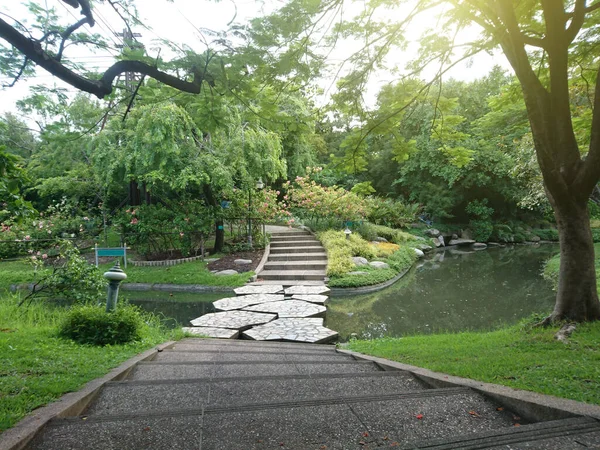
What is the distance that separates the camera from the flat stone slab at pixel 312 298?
812 centimetres

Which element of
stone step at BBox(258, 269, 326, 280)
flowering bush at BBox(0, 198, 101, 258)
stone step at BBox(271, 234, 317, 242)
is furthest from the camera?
stone step at BBox(271, 234, 317, 242)

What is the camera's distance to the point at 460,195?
69.8 ft

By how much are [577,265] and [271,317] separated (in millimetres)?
4708

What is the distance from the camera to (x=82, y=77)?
309cm

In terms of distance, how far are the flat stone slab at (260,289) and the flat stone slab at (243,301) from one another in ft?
0.92

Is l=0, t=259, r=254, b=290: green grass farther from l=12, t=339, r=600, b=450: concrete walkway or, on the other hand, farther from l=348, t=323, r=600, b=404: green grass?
l=12, t=339, r=600, b=450: concrete walkway

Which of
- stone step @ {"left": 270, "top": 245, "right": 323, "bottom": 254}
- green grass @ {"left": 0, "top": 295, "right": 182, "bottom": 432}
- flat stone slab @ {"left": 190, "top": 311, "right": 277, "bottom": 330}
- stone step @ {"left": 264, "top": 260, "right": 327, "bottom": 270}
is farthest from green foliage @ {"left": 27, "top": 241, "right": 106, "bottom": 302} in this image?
stone step @ {"left": 270, "top": 245, "right": 323, "bottom": 254}

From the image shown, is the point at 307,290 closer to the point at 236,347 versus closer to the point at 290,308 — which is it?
the point at 290,308

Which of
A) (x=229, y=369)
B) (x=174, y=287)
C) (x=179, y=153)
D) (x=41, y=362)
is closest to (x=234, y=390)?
(x=229, y=369)

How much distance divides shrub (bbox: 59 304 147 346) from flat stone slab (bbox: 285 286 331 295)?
489 cm

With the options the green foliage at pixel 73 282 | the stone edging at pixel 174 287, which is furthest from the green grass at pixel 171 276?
the green foliage at pixel 73 282

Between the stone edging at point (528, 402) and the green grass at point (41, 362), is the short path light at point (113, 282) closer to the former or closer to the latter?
the green grass at point (41, 362)

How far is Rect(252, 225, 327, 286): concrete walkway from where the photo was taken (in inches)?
413

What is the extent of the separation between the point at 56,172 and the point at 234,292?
9.92 m
